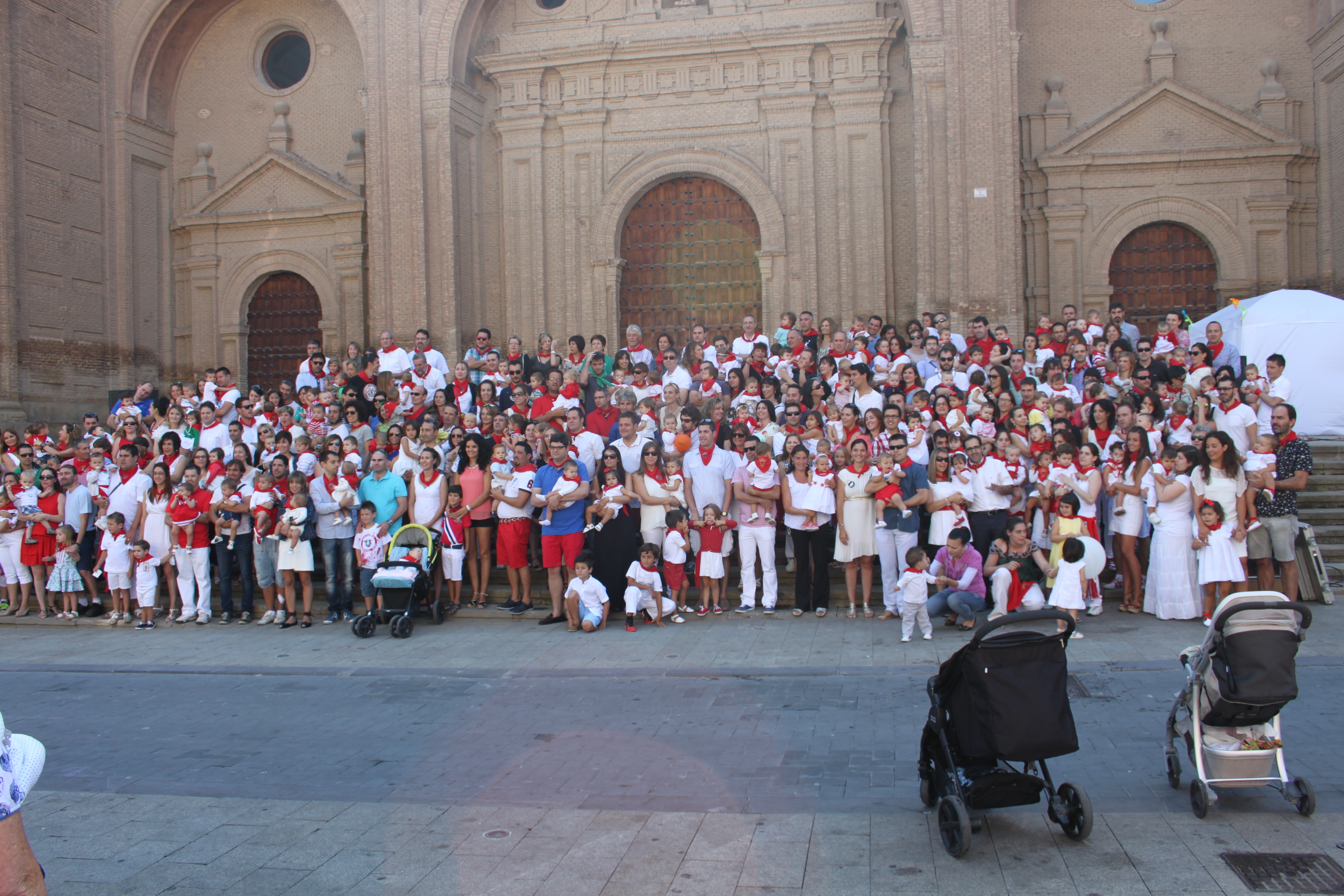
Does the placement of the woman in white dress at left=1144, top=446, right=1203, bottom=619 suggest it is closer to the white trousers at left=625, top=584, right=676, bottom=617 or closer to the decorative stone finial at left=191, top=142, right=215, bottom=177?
the white trousers at left=625, top=584, right=676, bottom=617

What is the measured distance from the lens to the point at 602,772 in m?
6.00

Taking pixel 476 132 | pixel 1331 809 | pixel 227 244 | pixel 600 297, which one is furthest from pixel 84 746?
pixel 227 244

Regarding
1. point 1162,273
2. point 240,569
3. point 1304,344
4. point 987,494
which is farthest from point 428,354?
point 1162,273

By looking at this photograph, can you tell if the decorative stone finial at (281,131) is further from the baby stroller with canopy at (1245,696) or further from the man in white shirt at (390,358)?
the baby stroller with canopy at (1245,696)

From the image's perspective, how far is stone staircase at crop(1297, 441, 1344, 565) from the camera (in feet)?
35.5

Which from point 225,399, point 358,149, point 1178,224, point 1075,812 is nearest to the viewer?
point 1075,812

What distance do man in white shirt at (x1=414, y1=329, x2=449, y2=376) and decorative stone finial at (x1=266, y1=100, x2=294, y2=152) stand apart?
7725 millimetres

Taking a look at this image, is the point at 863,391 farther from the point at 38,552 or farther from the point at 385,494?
the point at 38,552

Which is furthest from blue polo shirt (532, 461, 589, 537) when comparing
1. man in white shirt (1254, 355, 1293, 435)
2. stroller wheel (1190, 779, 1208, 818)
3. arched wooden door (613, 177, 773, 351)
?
arched wooden door (613, 177, 773, 351)

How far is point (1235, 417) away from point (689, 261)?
1043cm

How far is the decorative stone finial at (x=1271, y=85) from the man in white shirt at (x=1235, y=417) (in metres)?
8.76

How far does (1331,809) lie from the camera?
503 centimetres

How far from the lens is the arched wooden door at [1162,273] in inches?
679

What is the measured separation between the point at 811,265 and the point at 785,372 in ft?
19.1
